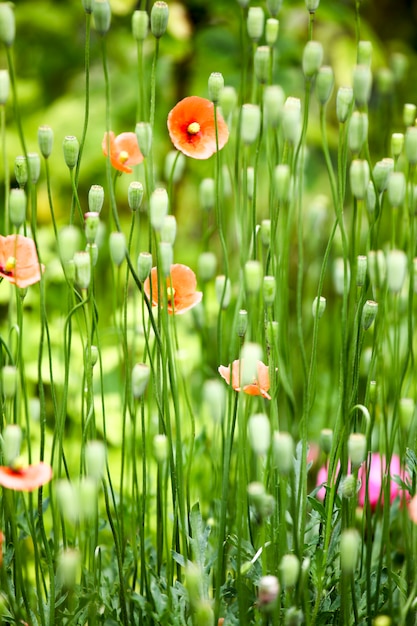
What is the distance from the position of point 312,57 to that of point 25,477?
32cm

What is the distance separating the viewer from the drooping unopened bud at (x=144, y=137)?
510 millimetres

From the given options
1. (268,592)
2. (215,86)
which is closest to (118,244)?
(215,86)

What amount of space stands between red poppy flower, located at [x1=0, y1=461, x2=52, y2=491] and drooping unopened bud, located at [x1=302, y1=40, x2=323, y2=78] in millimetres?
307

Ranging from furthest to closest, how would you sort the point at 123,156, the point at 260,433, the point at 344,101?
the point at 123,156
the point at 344,101
the point at 260,433

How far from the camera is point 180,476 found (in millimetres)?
552

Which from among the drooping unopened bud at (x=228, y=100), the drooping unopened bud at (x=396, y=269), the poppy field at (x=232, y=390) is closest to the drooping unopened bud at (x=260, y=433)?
the poppy field at (x=232, y=390)

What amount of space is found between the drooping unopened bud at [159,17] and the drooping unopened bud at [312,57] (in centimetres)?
10

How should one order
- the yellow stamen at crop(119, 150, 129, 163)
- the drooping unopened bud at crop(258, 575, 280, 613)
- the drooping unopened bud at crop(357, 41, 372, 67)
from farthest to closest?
1. the yellow stamen at crop(119, 150, 129, 163)
2. the drooping unopened bud at crop(357, 41, 372, 67)
3. the drooping unopened bud at crop(258, 575, 280, 613)

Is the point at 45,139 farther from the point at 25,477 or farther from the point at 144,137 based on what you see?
the point at 25,477

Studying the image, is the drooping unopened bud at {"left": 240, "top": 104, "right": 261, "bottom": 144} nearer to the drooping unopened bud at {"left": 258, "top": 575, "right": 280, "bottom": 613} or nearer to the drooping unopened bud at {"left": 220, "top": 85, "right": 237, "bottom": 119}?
the drooping unopened bud at {"left": 220, "top": 85, "right": 237, "bottom": 119}

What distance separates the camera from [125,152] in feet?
2.12

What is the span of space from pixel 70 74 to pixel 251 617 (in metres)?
1.41

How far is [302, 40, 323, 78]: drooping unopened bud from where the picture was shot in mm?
526

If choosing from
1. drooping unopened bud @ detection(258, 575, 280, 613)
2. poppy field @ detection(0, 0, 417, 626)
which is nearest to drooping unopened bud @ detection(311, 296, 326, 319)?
poppy field @ detection(0, 0, 417, 626)
